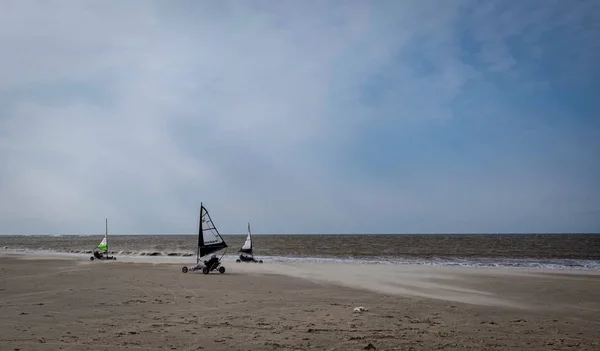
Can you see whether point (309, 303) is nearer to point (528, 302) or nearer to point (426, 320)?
point (426, 320)

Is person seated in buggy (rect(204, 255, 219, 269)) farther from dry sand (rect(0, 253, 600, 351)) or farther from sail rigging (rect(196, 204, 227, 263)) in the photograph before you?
dry sand (rect(0, 253, 600, 351))

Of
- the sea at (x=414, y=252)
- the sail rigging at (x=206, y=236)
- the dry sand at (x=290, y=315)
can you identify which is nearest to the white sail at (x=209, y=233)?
the sail rigging at (x=206, y=236)

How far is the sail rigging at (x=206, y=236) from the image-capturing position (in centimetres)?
2689

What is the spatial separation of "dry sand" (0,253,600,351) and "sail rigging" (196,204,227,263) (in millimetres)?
6484

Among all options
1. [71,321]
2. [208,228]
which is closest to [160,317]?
[71,321]

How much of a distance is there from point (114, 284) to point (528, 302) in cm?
1724

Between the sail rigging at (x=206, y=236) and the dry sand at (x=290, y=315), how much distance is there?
6.48 metres

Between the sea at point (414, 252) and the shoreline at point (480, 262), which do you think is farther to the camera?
the sea at point (414, 252)

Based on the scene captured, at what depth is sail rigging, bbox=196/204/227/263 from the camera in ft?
88.2

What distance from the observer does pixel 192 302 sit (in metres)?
14.0

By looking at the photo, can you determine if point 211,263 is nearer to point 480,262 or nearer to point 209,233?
point 209,233

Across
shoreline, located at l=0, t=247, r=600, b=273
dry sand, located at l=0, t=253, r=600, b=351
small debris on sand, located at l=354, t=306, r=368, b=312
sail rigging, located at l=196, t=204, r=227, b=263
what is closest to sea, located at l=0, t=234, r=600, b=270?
shoreline, located at l=0, t=247, r=600, b=273

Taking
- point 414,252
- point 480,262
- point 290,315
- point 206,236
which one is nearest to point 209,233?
point 206,236

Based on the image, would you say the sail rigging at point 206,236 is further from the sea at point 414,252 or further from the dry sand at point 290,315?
the sea at point 414,252
